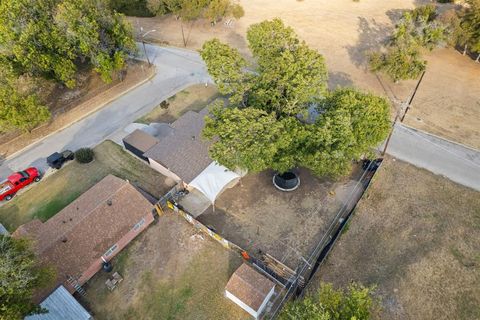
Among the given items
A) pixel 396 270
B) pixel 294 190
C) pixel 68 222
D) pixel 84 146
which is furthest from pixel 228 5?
pixel 396 270

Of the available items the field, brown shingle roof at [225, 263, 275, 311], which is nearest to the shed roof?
the field

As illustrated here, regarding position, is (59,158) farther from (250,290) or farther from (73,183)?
(250,290)

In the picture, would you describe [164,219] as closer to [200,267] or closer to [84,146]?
[200,267]

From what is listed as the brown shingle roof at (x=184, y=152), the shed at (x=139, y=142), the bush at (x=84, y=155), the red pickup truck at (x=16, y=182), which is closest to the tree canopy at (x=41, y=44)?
the red pickup truck at (x=16, y=182)

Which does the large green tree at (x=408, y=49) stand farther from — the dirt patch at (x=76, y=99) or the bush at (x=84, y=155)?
the bush at (x=84, y=155)

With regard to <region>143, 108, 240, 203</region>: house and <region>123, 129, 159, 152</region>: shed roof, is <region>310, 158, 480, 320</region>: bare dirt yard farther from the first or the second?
<region>123, 129, 159, 152</region>: shed roof

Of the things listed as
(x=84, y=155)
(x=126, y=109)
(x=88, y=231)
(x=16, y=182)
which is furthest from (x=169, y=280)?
(x=126, y=109)
